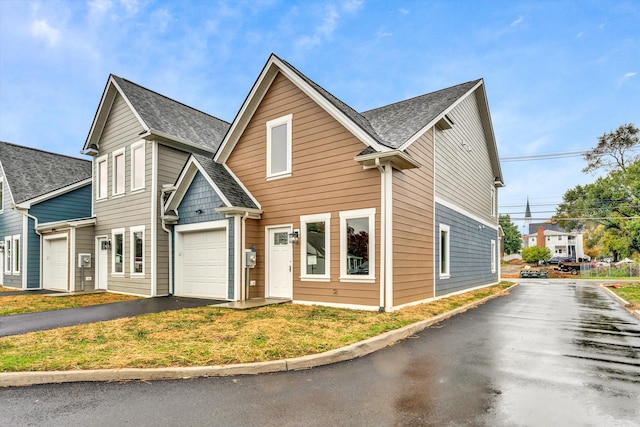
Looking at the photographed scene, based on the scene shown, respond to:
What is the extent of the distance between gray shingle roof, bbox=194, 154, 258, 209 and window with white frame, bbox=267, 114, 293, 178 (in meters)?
1.07

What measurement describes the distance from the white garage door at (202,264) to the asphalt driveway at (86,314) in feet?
1.85

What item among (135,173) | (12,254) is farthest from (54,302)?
(12,254)

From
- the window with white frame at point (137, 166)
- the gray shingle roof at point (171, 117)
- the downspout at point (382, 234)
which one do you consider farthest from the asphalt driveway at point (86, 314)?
the gray shingle roof at point (171, 117)

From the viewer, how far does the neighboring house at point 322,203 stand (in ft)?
32.0

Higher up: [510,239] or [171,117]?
[171,117]

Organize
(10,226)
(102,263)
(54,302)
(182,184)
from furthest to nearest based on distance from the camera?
1. (10,226)
2. (102,263)
3. (182,184)
4. (54,302)

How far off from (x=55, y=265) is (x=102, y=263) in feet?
10.1

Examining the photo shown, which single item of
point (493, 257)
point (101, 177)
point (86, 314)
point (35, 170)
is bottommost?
point (86, 314)

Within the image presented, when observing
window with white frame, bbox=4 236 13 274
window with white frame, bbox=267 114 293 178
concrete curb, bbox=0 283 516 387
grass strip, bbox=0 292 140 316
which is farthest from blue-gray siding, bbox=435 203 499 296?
window with white frame, bbox=4 236 13 274

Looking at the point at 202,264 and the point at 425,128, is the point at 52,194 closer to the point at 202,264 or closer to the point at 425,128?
the point at 202,264

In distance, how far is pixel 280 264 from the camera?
37.9 feet

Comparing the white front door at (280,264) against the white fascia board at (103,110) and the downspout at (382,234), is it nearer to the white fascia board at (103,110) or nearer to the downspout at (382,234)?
the downspout at (382,234)

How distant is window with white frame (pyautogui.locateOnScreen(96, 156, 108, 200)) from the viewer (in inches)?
632

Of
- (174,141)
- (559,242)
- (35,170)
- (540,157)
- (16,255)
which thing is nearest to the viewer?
(174,141)
